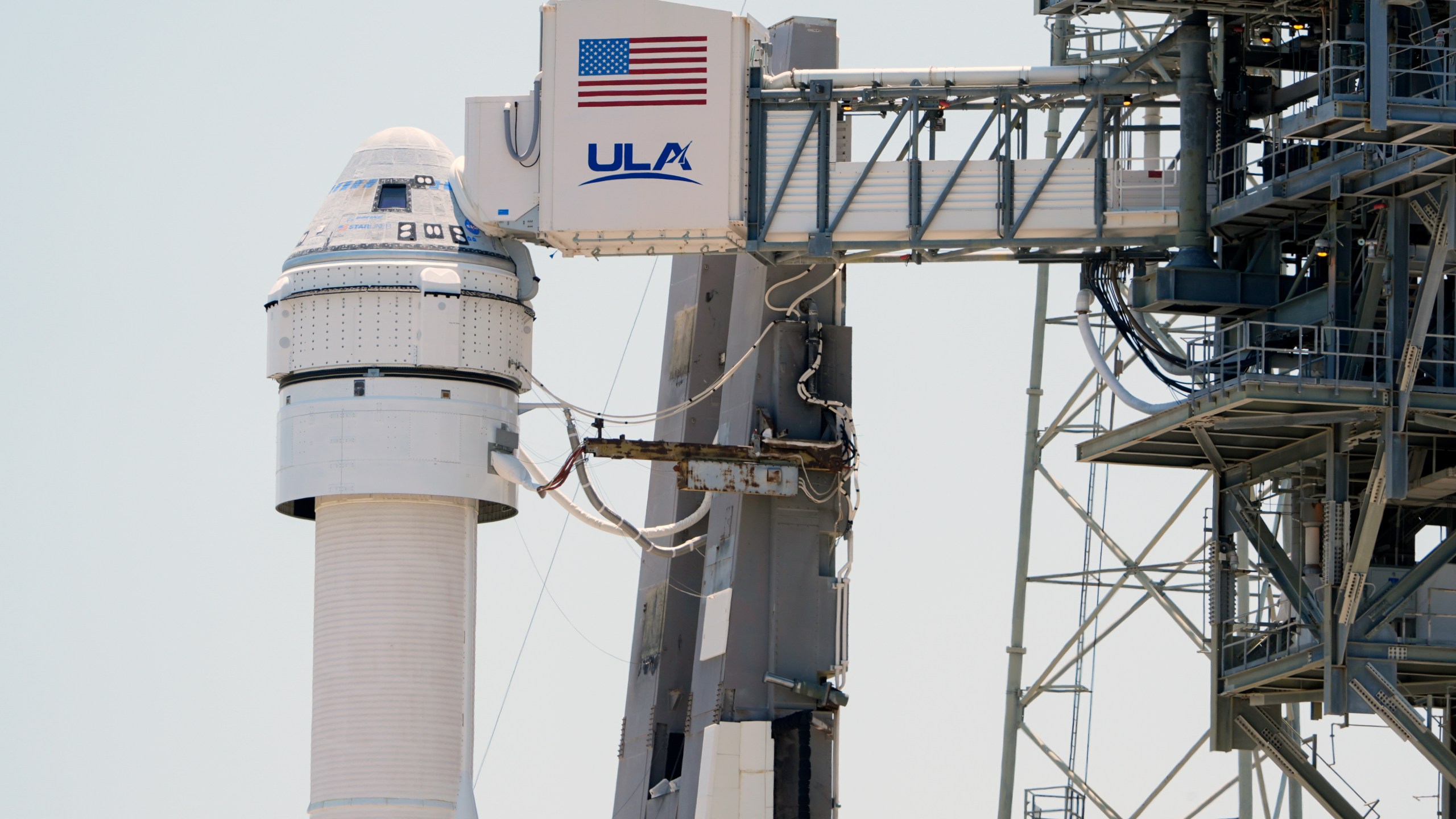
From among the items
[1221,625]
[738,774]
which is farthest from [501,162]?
[1221,625]

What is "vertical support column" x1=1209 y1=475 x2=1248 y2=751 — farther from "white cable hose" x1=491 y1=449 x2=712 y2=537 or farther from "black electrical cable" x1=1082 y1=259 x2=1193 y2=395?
"white cable hose" x1=491 y1=449 x2=712 y2=537

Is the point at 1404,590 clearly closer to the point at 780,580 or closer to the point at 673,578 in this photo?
the point at 780,580

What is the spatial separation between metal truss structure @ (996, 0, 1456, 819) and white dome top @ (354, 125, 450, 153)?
6.75 metres

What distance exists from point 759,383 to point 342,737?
9609 mm

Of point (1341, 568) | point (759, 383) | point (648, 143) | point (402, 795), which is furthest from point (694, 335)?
point (1341, 568)

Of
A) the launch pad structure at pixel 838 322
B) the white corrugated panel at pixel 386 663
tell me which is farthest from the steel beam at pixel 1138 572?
the white corrugated panel at pixel 386 663

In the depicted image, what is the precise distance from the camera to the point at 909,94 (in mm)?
43344

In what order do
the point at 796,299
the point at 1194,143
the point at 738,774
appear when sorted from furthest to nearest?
the point at 796,299
the point at 738,774
the point at 1194,143

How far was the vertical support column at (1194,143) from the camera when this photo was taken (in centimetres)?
4200

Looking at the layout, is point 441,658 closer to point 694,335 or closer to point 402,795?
point 402,795

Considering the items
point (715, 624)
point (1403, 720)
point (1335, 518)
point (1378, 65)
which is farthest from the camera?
point (715, 624)

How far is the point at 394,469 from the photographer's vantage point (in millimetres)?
43969

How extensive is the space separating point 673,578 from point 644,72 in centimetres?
1115

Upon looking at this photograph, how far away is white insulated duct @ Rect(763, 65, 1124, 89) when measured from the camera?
4303 centimetres
